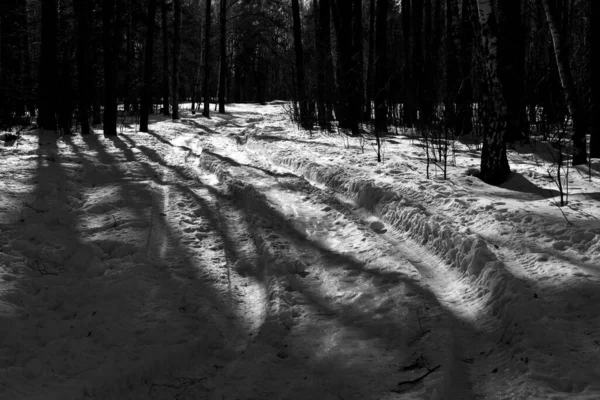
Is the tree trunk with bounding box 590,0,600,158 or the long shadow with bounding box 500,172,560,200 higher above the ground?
the tree trunk with bounding box 590,0,600,158

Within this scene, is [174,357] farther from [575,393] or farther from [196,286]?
[575,393]

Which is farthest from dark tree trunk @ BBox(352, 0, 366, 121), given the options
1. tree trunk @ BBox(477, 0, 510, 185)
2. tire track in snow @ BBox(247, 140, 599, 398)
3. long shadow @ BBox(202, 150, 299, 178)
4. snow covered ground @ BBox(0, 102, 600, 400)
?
tire track in snow @ BBox(247, 140, 599, 398)

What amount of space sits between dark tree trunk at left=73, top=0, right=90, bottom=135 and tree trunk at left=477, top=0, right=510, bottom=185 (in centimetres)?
1240

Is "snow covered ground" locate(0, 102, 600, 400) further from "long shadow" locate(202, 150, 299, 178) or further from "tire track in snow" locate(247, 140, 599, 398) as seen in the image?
"long shadow" locate(202, 150, 299, 178)

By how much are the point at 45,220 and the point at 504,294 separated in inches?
218

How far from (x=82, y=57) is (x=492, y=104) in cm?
1389

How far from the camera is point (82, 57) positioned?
15.8 metres

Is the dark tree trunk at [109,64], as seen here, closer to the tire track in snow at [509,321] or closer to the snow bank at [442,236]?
the snow bank at [442,236]

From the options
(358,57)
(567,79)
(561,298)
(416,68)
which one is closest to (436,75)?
(358,57)

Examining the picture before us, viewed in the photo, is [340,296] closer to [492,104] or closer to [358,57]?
[492,104]

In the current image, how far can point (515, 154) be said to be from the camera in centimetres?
932

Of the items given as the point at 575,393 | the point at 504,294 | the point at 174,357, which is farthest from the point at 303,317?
the point at 575,393

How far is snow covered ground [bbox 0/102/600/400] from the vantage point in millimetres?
3146

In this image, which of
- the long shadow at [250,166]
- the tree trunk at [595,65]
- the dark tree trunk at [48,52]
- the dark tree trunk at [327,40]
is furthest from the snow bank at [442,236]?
the dark tree trunk at [48,52]
